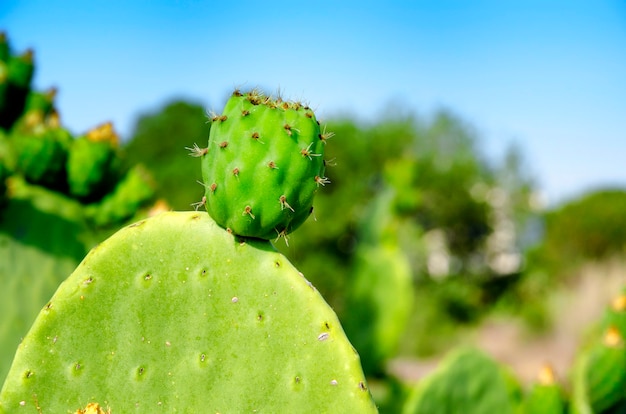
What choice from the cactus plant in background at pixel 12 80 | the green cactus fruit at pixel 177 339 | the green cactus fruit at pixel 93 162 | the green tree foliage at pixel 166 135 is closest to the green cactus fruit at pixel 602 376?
the green cactus fruit at pixel 177 339

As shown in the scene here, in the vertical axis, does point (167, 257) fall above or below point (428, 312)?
above

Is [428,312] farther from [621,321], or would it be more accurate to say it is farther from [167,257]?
[167,257]

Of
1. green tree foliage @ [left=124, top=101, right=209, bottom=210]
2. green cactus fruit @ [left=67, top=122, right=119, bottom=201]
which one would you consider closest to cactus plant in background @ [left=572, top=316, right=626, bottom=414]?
green cactus fruit @ [left=67, top=122, right=119, bottom=201]

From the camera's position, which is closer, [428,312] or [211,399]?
[211,399]

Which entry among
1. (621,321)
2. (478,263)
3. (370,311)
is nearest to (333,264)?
(478,263)

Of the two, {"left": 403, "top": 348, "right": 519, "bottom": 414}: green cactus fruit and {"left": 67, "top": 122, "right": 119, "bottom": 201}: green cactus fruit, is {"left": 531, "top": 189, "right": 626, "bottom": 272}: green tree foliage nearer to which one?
{"left": 403, "top": 348, "right": 519, "bottom": 414}: green cactus fruit
